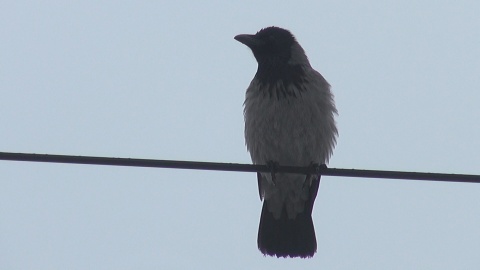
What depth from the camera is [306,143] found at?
24.6 ft

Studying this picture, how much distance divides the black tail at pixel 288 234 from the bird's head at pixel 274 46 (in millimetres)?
1374

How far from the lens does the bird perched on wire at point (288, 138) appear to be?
7500mm

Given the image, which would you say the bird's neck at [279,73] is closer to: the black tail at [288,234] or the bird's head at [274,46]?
the bird's head at [274,46]

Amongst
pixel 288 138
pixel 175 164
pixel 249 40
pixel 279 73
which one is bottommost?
pixel 175 164

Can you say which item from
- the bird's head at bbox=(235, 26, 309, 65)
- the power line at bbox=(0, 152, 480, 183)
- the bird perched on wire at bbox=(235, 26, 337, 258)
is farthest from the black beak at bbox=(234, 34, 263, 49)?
the power line at bbox=(0, 152, 480, 183)

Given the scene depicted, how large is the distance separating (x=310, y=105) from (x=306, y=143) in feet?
1.21

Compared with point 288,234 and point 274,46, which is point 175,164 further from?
point 274,46

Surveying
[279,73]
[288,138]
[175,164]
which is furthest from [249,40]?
[175,164]

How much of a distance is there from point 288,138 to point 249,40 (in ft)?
5.98

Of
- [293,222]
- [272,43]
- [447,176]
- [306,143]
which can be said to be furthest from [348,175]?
[272,43]

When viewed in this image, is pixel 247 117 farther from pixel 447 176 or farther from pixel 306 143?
pixel 447 176

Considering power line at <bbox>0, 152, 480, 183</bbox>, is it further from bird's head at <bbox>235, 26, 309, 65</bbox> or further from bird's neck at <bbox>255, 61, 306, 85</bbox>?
bird's head at <bbox>235, 26, 309, 65</bbox>

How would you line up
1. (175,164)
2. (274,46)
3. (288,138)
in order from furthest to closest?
(274,46) → (288,138) → (175,164)

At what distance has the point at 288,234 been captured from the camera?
796 cm
